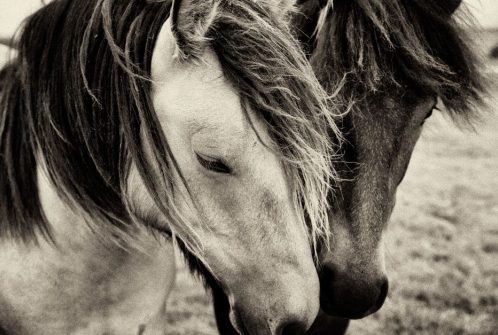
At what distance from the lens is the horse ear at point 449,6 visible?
1542 mm

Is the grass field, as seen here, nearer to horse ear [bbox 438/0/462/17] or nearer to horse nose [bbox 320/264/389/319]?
horse ear [bbox 438/0/462/17]

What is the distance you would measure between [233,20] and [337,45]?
515 millimetres

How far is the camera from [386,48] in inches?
56.1

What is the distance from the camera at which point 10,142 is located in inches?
51.2

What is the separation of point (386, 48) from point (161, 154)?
2.56 ft

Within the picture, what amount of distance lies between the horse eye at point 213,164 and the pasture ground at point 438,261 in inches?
45.9

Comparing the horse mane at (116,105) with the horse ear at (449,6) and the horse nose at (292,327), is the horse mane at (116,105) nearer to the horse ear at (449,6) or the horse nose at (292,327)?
the horse nose at (292,327)

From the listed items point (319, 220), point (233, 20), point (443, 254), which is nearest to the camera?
point (233, 20)

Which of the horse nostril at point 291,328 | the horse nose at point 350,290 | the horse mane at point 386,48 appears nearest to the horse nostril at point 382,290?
the horse nose at point 350,290

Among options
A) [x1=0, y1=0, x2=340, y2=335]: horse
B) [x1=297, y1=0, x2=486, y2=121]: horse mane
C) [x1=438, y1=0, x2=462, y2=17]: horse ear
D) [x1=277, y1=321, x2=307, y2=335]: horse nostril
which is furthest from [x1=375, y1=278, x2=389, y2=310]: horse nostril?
[x1=438, y1=0, x2=462, y2=17]: horse ear

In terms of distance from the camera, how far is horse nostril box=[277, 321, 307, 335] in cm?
110

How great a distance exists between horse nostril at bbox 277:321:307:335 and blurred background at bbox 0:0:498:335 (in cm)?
107

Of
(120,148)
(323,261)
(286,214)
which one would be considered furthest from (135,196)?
(323,261)

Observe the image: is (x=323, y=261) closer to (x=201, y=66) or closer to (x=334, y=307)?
(x=334, y=307)
